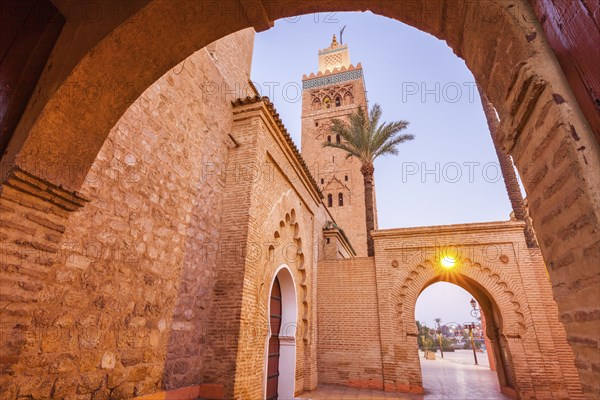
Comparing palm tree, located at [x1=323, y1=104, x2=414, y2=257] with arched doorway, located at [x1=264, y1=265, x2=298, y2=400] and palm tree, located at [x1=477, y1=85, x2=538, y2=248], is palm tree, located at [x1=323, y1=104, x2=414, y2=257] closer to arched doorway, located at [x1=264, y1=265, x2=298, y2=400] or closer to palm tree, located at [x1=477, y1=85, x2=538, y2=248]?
palm tree, located at [x1=477, y1=85, x2=538, y2=248]

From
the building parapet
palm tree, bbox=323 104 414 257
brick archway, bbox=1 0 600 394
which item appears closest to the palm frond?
palm tree, bbox=323 104 414 257

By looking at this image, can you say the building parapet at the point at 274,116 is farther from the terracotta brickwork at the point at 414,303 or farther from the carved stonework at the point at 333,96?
the carved stonework at the point at 333,96

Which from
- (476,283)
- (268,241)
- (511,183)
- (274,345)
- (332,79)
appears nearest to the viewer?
(268,241)

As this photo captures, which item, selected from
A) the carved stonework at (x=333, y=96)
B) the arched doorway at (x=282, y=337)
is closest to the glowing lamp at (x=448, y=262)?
the arched doorway at (x=282, y=337)

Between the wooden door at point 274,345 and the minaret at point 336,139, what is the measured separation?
12591mm

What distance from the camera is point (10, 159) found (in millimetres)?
2328

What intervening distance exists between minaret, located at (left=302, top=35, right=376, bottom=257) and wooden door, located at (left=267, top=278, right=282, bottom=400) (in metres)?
12.6

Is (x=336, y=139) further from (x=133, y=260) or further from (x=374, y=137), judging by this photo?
(x=133, y=260)

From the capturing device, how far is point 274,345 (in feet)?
25.2

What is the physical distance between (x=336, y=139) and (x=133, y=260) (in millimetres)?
22635

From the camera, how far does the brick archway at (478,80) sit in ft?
4.46

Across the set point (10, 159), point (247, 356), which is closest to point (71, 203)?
point (10, 159)

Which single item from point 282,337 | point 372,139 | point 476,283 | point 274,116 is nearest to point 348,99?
point 372,139

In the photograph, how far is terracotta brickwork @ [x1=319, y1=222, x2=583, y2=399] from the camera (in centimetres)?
878
